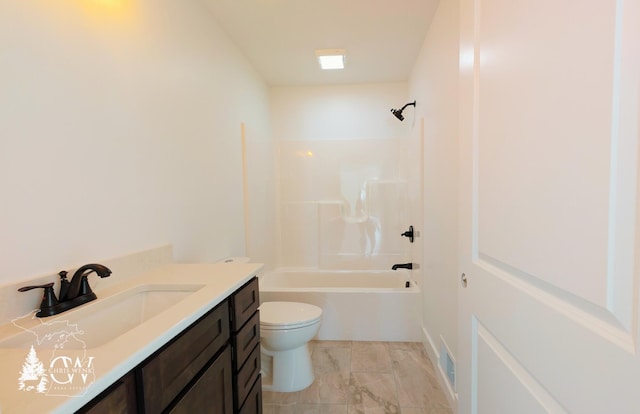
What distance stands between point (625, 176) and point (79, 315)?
132 cm

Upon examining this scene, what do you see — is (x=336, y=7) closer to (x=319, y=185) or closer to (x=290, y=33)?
(x=290, y=33)

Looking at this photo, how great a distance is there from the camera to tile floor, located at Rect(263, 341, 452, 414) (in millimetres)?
1731

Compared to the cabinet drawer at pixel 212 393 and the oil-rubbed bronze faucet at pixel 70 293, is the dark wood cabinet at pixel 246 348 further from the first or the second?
the oil-rubbed bronze faucet at pixel 70 293

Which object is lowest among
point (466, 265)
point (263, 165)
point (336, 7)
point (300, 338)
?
point (300, 338)

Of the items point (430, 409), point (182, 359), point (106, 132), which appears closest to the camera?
point (182, 359)

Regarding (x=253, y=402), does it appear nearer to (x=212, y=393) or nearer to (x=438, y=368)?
(x=212, y=393)

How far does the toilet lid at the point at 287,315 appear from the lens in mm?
1835

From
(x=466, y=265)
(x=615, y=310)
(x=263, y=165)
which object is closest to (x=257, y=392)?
(x=466, y=265)

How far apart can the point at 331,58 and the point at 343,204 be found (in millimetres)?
1474

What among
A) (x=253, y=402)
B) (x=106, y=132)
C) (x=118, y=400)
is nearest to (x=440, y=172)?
(x=253, y=402)

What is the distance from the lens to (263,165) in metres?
2.99

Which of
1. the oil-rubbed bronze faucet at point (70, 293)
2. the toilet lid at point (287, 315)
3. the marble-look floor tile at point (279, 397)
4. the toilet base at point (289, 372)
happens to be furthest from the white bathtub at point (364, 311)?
the oil-rubbed bronze faucet at point (70, 293)

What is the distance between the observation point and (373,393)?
6.09ft

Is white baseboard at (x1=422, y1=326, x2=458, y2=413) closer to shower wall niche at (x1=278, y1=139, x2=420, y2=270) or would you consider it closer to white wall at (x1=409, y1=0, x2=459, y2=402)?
white wall at (x1=409, y1=0, x2=459, y2=402)
